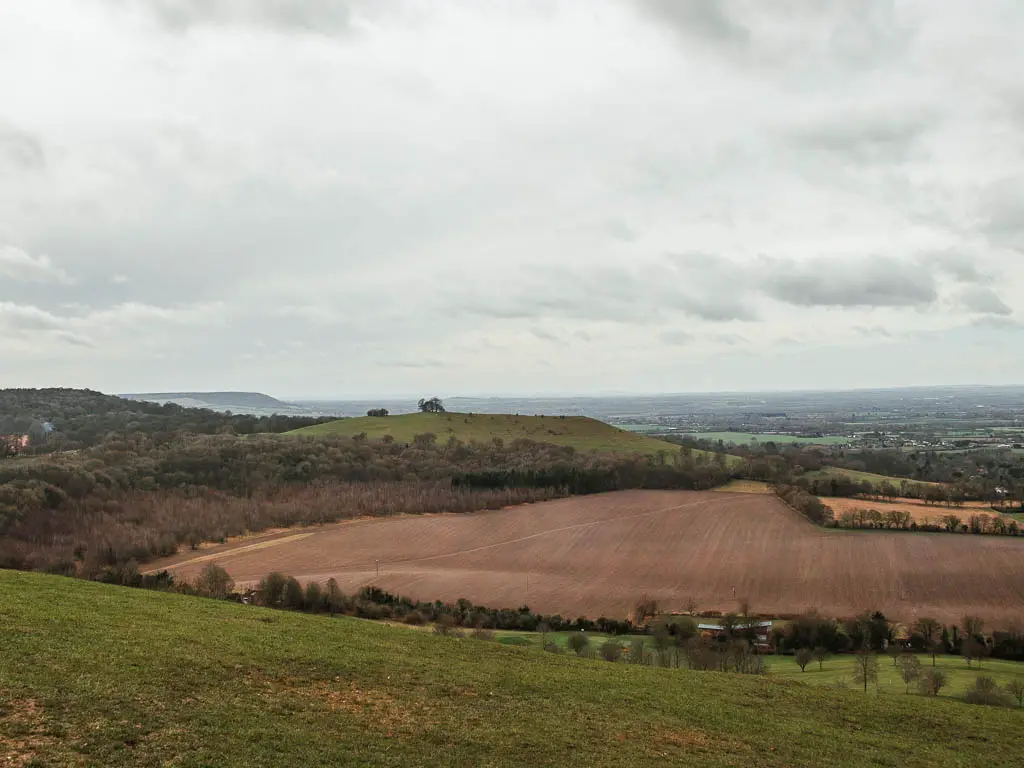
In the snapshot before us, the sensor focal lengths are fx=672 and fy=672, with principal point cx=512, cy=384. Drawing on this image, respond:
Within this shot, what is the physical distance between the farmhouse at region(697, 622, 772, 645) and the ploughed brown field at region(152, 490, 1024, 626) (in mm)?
6280

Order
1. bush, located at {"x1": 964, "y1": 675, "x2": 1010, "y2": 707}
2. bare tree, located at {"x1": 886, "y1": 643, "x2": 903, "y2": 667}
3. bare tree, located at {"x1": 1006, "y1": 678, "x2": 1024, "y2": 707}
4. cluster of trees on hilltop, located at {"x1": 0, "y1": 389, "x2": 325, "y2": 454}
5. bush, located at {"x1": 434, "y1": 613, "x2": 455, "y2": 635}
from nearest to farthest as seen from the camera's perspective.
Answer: bush, located at {"x1": 964, "y1": 675, "x2": 1010, "y2": 707}
bare tree, located at {"x1": 1006, "y1": 678, "x2": 1024, "y2": 707}
bush, located at {"x1": 434, "y1": 613, "x2": 455, "y2": 635}
bare tree, located at {"x1": 886, "y1": 643, "x2": 903, "y2": 667}
cluster of trees on hilltop, located at {"x1": 0, "y1": 389, "x2": 325, "y2": 454}

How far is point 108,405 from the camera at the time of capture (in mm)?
178125

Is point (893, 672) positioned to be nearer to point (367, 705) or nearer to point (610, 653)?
point (610, 653)

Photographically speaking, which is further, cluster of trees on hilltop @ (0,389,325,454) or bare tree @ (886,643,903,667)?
cluster of trees on hilltop @ (0,389,325,454)

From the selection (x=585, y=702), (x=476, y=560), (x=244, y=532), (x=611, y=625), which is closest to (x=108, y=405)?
(x=244, y=532)

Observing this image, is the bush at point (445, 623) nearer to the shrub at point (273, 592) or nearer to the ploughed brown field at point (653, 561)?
the ploughed brown field at point (653, 561)

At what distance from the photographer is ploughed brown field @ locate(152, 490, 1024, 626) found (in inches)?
2270

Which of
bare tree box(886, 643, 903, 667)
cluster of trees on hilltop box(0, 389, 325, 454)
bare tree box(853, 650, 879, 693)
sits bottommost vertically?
bare tree box(886, 643, 903, 667)

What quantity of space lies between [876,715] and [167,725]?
21163 millimetres

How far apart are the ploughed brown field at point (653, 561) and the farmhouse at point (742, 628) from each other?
6280mm

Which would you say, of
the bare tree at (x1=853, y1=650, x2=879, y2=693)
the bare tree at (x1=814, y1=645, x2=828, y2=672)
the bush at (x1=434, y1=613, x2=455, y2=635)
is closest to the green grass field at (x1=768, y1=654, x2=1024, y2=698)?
the bare tree at (x1=814, y1=645, x2=828, y2=672)

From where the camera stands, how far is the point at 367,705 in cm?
1692

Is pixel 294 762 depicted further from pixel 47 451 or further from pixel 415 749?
pixel 47 451

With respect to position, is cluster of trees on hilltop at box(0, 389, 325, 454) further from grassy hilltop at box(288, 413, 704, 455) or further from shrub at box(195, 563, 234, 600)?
shrub at box(195, 563, 234, 600)
